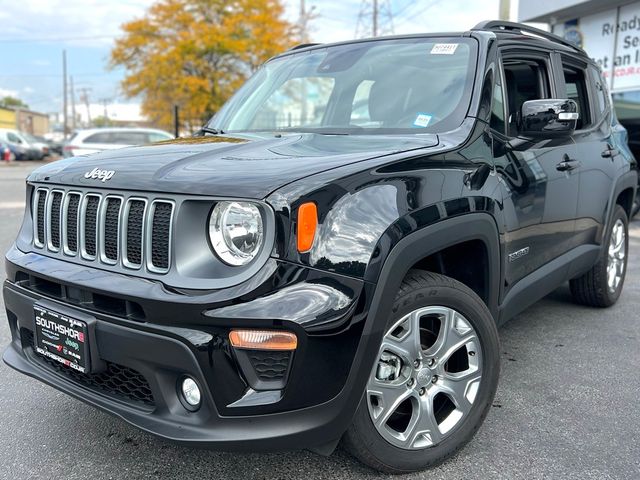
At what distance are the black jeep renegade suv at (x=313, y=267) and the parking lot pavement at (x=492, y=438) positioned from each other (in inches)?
10.6

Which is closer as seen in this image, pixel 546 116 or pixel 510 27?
pixel 546 116

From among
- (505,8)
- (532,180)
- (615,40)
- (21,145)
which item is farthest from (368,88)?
(21,145)

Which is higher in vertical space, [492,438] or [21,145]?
[21,145]

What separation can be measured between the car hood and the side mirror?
1.96 ft

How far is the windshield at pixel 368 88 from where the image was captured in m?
2.98

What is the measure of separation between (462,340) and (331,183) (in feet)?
3.00

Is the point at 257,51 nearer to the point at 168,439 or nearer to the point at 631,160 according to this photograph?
the point at 631,160

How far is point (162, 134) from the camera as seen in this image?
55.4 feet

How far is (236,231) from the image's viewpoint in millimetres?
2047

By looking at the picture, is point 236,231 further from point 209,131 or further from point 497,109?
point 209,131

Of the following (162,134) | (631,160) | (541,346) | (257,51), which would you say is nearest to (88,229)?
(541,346)

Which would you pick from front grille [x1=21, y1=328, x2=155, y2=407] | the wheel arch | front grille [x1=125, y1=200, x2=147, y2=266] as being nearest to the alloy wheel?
the wheel arch

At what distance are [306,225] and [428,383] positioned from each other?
0.88 m

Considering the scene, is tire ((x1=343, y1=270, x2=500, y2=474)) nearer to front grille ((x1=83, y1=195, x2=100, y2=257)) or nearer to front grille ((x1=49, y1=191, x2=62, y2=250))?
front grille ((x1=83, y1=195, x2=100, y2=257))
